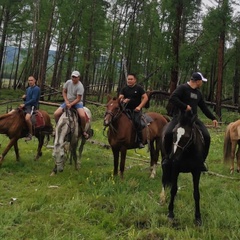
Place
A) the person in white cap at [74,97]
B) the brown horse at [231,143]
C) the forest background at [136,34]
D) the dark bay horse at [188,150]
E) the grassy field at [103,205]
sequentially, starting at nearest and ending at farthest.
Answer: the grassy field at [103,205] < the dark bay horse at [188,150] < the person in white cap at [74,97] < the brown horse at [231,143] < the forest background at [136,34]

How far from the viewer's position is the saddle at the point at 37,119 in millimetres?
9883

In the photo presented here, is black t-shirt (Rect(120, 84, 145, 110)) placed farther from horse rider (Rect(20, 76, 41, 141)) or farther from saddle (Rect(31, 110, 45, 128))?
saddle (Rect(31, 110, 45, 128))

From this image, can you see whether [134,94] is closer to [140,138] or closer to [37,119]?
[140,138]

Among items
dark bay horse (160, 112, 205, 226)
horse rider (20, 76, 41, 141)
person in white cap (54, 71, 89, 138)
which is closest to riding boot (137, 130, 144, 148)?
person in white cap (54, 71, 89, 138)

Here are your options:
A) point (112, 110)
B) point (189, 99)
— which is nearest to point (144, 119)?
point (112, 110)

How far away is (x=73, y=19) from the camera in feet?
96.5

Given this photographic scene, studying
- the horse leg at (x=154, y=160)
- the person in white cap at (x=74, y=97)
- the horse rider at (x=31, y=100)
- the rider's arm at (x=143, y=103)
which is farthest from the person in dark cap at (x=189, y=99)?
the horse rider at (x=31, y=100)

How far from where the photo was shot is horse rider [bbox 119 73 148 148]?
830 cm

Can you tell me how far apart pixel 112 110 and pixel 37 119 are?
127 inches

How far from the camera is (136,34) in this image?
108 ft

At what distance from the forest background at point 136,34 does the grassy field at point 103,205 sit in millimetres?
16269

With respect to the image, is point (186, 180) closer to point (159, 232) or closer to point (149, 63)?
point (159, 232)

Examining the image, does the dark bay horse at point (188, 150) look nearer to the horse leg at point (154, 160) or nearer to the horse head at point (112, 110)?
the horse head at point (112, 110)

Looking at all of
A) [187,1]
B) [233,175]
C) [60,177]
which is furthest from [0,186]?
[187,1]
